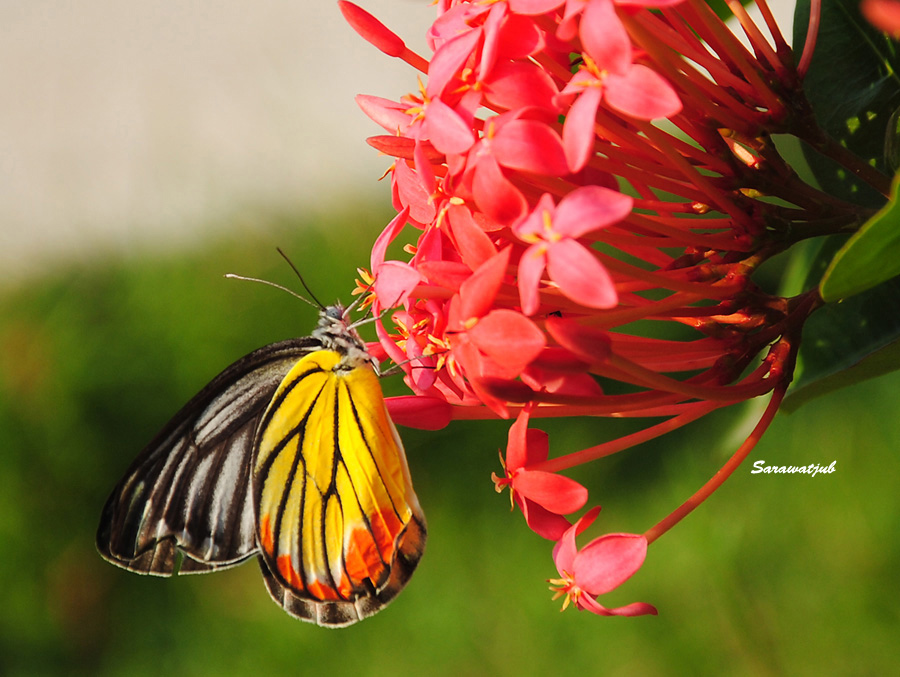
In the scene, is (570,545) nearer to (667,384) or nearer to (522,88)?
(667,384)

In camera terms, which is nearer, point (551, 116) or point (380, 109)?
point (551, 116)

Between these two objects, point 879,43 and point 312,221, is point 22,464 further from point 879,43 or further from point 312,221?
point 879,43

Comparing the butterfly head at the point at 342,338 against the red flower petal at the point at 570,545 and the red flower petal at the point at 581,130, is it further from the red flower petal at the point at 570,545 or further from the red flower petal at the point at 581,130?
the red flower petal at the point at 581,130

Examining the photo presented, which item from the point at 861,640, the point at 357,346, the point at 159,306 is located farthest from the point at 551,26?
the point at 159,306

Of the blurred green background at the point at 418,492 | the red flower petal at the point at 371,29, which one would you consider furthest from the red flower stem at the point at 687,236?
the blurred green background at the point at 418,492

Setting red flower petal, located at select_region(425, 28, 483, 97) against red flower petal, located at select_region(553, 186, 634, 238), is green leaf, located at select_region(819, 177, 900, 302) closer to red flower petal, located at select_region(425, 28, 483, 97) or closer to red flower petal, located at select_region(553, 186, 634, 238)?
red flower petal, located at select_region(553, 186, 634, 238)

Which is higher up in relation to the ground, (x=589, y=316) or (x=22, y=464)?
(x=589, y=316)

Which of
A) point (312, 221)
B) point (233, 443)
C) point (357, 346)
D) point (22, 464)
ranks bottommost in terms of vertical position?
point (22, 464)

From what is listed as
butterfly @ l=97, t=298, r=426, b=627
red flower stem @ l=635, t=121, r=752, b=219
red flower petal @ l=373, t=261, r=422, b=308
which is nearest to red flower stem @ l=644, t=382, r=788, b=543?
red flower stem @ l=635, t=121, r=752, b=219
